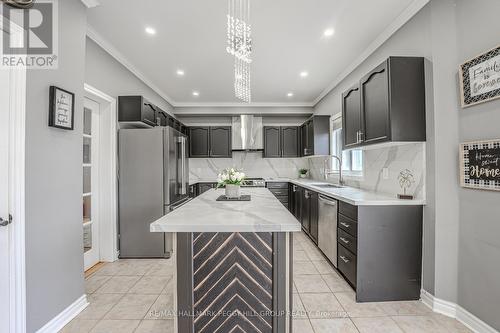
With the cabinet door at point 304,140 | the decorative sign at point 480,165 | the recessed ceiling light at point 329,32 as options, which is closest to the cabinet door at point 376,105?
the decorative sign at point 480,165

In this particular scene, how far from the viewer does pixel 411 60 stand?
2.10 meters

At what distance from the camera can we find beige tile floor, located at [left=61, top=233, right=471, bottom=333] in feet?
5.98

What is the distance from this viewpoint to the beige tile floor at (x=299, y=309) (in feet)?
5.98

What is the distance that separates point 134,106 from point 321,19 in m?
2.65

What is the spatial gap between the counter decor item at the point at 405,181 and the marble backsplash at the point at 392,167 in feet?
0.12

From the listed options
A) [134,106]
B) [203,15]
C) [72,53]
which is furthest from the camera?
[134,106]

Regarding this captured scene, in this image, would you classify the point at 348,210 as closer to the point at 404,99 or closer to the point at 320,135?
the point at 404,99

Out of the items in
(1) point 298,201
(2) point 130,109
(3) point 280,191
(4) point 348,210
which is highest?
(2) point 130,109

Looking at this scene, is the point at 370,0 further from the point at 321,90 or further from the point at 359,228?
the point at 321,90

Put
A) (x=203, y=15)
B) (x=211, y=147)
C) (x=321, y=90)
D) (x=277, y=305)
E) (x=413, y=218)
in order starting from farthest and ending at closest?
(x=211, y=147) < (x=321, y=90) < (x=203, y=15) < (x=413, y=218) < (x=277, y=305)

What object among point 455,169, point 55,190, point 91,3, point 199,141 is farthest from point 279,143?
point 55,190

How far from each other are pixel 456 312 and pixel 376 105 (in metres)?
1.94

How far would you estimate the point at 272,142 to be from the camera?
566 centimetres

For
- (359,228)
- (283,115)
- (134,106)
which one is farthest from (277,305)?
(283,115)
